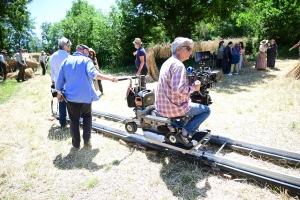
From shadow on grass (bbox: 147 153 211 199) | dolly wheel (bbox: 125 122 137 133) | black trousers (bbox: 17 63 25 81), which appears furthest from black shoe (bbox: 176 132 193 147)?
black trousers (bbox: 17 63 25 81)

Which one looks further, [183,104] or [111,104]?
[111,104]

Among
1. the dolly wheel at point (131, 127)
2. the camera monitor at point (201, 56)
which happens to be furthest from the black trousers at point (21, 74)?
the camera monitor at point (201, 56)

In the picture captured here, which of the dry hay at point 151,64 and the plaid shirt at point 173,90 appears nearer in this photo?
the plaid shirt at point 173,90

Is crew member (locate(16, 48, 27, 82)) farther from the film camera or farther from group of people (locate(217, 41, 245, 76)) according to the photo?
the film camera

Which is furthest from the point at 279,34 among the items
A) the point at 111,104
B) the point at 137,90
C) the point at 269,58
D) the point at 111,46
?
the point at 137,90

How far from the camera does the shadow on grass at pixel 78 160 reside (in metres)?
3.83

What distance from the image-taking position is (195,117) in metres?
3.47

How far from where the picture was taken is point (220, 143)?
4113 mm

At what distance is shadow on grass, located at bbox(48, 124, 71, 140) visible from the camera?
499cm

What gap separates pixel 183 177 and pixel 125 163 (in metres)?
1.09

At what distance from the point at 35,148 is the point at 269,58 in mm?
13975

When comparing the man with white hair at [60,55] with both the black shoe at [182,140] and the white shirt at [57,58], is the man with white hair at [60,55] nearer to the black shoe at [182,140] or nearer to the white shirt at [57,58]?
the white shirt at [57,58]

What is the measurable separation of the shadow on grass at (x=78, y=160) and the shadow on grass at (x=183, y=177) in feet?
3.56

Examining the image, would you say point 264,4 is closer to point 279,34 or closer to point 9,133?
point 279,34
